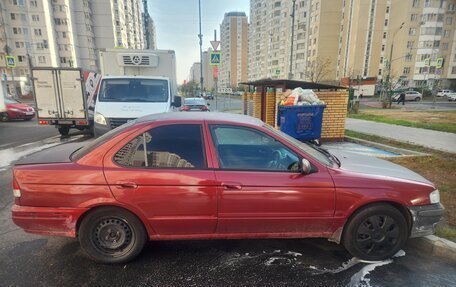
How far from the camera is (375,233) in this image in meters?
2.85

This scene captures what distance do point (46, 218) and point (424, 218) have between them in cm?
404

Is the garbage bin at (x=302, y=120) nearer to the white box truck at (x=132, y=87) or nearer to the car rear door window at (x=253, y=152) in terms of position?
the white box truck at (x=132, y=87)

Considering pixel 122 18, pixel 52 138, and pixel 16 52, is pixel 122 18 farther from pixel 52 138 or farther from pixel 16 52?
pixel 52 138

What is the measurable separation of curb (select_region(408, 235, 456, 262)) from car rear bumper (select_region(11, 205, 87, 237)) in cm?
388

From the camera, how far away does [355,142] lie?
8.27 metres

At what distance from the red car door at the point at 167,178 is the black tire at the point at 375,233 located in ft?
5.07

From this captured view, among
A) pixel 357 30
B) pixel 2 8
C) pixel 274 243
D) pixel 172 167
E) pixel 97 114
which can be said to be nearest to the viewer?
pixel 172 167

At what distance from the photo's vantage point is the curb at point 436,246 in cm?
294

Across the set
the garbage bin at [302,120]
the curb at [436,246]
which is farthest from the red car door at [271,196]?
the garbage bin at [302,120]

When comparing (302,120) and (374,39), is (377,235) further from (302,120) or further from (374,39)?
(374,39)

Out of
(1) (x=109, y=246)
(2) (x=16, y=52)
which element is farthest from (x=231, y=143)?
(2) (x=16, y=52)

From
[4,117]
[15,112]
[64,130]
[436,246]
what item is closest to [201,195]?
[436,246]

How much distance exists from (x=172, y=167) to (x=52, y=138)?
32.9 feet

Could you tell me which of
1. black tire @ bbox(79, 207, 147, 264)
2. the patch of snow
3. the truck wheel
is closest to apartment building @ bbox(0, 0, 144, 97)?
the truck wheel
